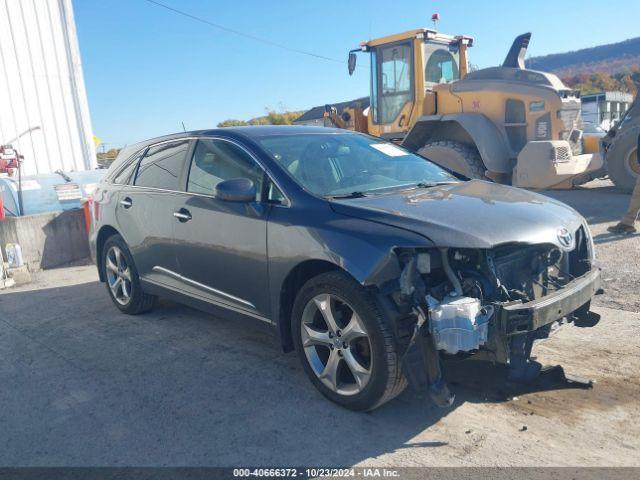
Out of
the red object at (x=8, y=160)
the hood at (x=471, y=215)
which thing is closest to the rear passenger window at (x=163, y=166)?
the hood at (x=471, y=215)

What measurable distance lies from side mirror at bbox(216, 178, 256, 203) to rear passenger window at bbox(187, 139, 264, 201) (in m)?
0.10

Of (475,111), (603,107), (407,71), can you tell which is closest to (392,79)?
(407,71)

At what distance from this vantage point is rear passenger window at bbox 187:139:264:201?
394cm

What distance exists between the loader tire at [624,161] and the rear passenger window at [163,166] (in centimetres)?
895

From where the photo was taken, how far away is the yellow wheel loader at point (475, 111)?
887 centimetres

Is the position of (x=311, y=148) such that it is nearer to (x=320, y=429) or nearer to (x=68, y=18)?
(x=320, y=429)

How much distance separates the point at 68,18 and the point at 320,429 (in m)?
11.9

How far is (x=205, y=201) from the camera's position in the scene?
4.14 metres

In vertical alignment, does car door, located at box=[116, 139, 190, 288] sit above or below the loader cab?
below

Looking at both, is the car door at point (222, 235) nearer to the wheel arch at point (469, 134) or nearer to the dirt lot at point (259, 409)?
the dirt lot at point (259, 409)

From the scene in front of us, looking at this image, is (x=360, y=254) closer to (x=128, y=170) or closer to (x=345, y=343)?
(x=345, y=343)

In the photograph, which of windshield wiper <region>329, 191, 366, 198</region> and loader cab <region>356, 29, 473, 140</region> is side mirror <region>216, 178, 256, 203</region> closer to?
windshield wiper <region>329, 191, 366, 198</region>

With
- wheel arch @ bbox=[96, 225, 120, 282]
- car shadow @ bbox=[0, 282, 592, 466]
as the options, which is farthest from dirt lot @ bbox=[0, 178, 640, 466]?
wheel arch @ bbox=[96, 225, 120, 282]

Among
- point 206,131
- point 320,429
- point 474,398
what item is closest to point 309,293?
point 320,429
